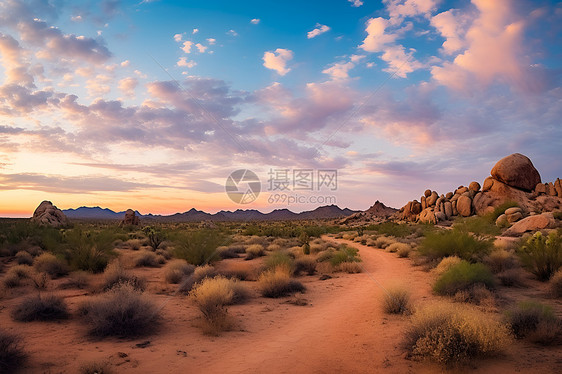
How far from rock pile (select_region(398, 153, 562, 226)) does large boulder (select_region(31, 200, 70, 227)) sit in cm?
4930

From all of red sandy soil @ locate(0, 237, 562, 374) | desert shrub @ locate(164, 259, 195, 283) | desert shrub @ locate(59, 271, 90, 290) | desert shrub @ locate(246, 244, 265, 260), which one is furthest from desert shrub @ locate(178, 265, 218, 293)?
desert shrub @ locate(246, 244, 265, 260)

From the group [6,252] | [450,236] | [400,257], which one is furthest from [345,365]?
[6,252]

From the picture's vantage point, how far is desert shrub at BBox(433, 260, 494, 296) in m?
9.77

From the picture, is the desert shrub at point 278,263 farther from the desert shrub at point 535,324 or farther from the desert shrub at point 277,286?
the desert shrub at point 535,324

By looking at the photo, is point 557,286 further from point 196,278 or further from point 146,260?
point 146,260

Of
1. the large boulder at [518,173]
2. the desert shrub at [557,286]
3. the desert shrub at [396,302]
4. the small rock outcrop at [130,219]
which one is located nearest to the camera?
the desert shrub at [396,302]

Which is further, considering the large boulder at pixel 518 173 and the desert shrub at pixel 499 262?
the large boulder at pixel 518 173

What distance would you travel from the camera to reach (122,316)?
24.0ft

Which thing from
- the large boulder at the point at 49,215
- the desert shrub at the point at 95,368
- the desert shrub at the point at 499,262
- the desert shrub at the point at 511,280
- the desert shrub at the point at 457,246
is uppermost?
the large boulder at the point at 49,215

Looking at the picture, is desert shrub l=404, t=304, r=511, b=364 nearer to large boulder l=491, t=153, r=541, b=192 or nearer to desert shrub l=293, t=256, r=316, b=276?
desert shrub l=293, t=256, r=316, b=276

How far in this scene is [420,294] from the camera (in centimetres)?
1078

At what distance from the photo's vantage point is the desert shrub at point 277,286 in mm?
11305

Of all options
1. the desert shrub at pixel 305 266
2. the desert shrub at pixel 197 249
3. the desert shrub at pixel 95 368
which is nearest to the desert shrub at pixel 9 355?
the desert shrub at pixel 95 368

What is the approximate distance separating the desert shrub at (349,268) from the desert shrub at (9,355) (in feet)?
42.4
